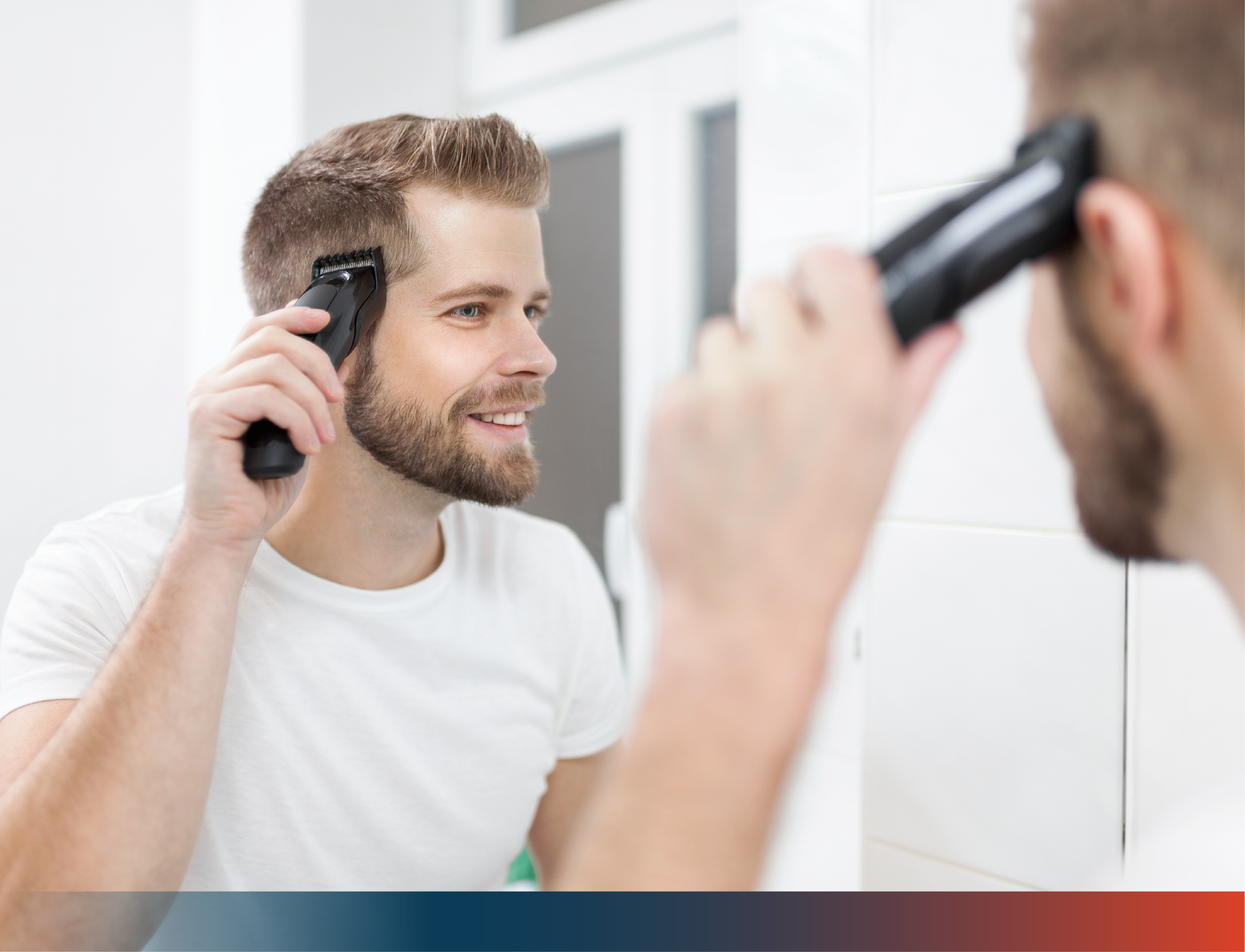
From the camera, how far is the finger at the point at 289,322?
2.00 feet

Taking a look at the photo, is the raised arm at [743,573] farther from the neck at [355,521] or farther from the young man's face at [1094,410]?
the neck at [355,521]

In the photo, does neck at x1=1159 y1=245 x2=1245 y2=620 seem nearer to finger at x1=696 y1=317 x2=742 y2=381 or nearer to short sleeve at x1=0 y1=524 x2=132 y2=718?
finger at x1=696 y1=317 x2=742 y2=381

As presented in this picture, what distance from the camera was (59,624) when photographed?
0.63 m

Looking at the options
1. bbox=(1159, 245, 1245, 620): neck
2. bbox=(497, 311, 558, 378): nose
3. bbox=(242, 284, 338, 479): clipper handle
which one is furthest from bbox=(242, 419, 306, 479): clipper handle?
bbox=(1159, 245, 1245, 620): neck

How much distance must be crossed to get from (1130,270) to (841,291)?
12 centimetres

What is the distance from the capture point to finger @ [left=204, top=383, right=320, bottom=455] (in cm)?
57

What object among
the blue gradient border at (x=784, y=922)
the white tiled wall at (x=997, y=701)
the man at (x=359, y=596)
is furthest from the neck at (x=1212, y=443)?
the man at (x=359, y=596)

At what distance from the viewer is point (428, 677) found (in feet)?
2.55

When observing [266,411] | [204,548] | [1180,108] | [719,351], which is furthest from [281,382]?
[1180,108]

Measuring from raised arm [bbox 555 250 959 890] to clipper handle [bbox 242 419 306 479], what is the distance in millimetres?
392

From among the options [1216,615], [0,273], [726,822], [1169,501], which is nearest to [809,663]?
[726,822]

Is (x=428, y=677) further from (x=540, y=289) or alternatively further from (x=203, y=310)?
(x=203, y=310)

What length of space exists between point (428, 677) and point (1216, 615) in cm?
63

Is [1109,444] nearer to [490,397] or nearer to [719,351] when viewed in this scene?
[719,351]
